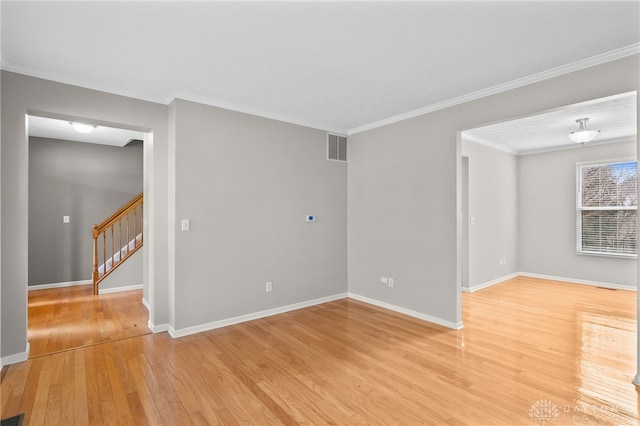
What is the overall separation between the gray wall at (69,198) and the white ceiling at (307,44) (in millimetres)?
3514

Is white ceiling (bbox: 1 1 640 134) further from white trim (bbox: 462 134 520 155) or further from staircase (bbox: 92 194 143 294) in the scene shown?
staircase (bbox: 92 194 143 294)

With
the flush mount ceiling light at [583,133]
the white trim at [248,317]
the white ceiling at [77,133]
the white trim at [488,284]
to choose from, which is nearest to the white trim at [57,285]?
the white ceiling at [77,133]

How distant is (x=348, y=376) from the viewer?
8.78 feet

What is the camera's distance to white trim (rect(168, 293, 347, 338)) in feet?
11.7

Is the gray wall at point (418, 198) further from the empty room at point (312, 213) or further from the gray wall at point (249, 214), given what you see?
the gray wall at point (249, 214)

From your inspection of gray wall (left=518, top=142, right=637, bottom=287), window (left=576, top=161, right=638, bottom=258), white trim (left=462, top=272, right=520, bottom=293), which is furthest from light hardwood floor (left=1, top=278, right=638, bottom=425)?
window (left=576, top=161, right=638, bottom=258)

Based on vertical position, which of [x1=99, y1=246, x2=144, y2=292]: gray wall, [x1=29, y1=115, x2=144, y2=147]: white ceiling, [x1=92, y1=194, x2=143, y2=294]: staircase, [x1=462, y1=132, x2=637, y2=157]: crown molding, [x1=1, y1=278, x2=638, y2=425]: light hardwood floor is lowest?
[x1=1, y1=278, x2=638, y2=425]: light hardwood floor

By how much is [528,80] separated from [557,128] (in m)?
2.50

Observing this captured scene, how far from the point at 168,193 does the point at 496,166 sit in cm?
596

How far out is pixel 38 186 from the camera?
5.63m

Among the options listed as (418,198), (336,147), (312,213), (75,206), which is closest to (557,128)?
(418,198)

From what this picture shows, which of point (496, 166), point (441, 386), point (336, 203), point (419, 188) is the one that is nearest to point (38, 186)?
point (336, 203)

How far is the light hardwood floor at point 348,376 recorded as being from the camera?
2.17 m

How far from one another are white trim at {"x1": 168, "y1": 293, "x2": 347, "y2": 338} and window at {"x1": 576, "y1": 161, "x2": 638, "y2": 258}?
16.5 ft
